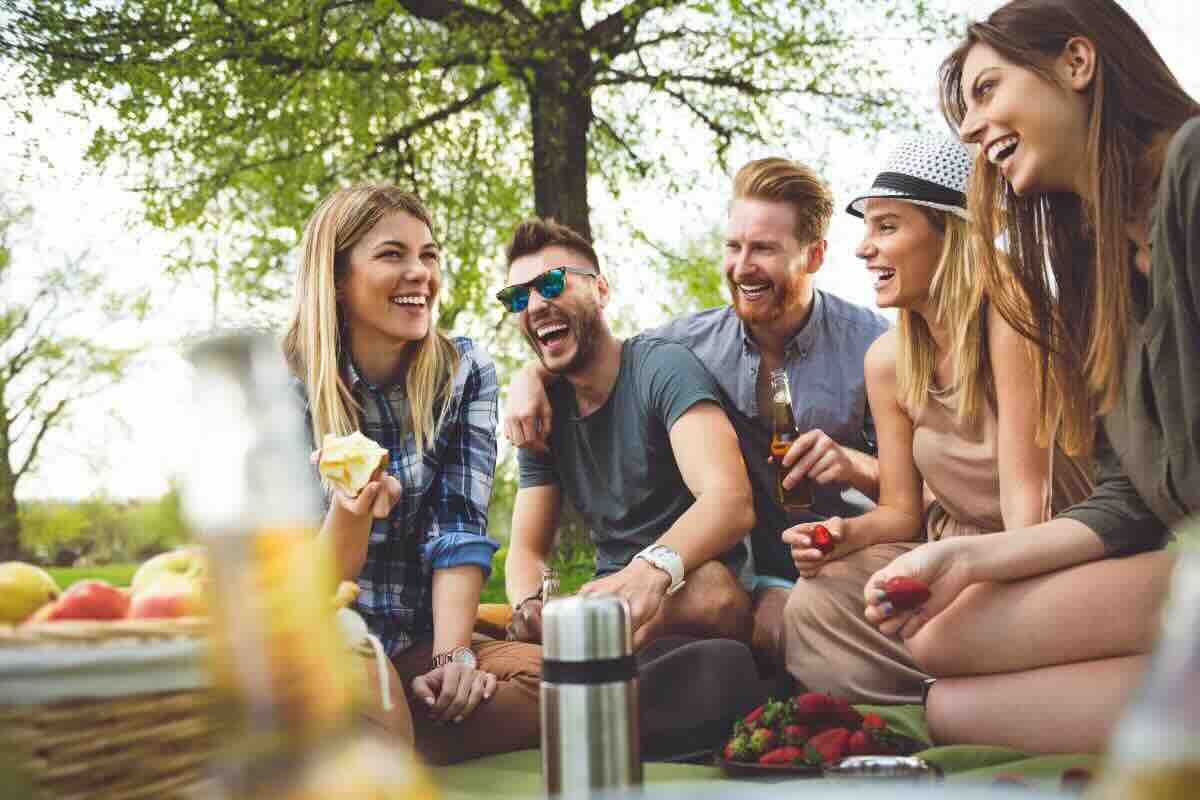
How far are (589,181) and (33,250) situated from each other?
15.1 ft

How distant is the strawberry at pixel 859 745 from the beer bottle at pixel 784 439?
1.22m

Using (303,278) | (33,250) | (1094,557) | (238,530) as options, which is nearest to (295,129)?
(33,250)

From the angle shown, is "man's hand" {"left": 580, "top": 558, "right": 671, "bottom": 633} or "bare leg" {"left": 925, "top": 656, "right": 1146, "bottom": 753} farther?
"man's hand" {"left": 580, "top": 558, "right": 671, "bottom": 633}

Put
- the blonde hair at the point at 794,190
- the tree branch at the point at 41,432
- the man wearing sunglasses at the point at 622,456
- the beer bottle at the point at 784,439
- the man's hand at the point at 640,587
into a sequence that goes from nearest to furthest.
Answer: the man's hand at the point at 640,587, the man wearing sunglasses at the point at 622,456, the beer bottle at the point at 784,439, the blonde hair at the point at 794,190, the tree branch at the point at 41,432

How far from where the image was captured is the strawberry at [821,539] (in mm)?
3559

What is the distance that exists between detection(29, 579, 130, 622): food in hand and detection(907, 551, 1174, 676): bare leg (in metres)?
2.07

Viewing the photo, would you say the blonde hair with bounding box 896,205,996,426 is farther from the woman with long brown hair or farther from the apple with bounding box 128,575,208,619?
the apple with bounding box 128,575,208,619

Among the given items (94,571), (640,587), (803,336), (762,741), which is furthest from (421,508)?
(94,571)

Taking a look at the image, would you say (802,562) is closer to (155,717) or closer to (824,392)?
(824,392)

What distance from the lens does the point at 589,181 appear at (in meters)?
10.3

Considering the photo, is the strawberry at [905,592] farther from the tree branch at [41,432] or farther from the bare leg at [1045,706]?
the tree branch at [41,432]

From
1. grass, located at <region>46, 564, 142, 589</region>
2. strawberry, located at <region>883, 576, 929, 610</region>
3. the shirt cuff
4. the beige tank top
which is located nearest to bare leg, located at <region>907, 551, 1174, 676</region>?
strawberry, located at <region>883, 576, 929, 610</region>

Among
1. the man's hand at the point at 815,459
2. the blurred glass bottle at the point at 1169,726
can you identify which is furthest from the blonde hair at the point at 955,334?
the blurred glass bottle at the point at 1169,726

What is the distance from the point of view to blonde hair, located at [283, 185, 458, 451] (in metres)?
3.48
